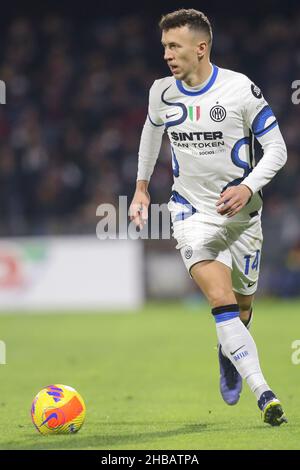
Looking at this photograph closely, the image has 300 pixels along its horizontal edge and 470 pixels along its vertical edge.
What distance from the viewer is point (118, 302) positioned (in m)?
17.3

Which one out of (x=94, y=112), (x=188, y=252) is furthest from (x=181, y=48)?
(x=94, y=112)

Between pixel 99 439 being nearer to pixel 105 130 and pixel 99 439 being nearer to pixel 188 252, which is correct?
pixel 188 252

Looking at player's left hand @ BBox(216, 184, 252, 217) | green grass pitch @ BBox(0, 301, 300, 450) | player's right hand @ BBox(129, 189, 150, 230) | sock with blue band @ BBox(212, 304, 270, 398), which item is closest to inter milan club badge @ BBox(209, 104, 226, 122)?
player's left hand @ BBox(216, 184, 252, 217)

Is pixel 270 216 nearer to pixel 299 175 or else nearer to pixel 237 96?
pixel 299 175

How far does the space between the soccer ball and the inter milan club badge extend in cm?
195

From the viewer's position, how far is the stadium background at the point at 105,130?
1738 centimetres

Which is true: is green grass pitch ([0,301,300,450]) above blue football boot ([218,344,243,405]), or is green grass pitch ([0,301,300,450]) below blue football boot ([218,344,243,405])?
below

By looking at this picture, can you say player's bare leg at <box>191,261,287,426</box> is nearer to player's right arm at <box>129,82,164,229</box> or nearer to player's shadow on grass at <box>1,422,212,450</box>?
player's shadow on grass at <box>1,422,212,450</box>

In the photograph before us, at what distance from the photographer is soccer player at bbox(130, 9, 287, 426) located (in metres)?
6.07

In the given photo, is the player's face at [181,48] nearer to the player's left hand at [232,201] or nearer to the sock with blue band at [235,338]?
the player's left hand at [232,201]

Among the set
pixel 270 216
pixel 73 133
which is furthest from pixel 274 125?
pixel 73 133

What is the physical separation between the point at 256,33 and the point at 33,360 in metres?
13.8

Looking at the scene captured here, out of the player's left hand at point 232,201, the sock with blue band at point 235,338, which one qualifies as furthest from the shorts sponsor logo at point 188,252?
the player's left hand at point 232,201

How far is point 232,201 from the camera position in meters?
5.82
